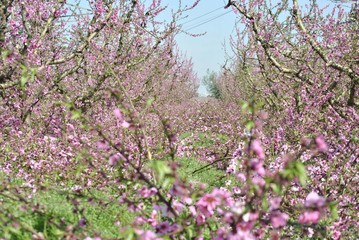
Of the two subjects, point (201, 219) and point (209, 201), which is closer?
point (209, 201)

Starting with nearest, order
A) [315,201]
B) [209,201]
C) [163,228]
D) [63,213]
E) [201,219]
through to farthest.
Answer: [315,201] → [209,201] → [163,228] → [201,219] → [63,213]

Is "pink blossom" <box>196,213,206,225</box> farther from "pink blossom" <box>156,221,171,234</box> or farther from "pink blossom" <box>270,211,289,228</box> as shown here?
"pink blossom" <box>270,211,289,228</box>

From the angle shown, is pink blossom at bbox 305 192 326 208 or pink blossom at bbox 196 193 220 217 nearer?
pink blossom at bbox 305 192 326 208

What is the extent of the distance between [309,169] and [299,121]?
97.3 inches

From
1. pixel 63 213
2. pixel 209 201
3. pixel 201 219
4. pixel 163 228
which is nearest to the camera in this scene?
pixel 209 201

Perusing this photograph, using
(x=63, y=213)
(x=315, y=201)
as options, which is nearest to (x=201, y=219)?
(x=315, y=201)

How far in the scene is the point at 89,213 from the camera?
5.02m

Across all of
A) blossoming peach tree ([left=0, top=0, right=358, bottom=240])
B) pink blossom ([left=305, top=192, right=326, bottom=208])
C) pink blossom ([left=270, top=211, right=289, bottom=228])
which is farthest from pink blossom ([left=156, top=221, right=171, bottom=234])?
pink blossom ([left=305, top=192, right=326, bottom=208])

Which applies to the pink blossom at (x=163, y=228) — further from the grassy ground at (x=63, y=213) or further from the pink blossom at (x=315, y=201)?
the pink blossom at (x=315, y=201)

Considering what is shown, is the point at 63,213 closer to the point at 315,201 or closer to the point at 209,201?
the point at 209,201

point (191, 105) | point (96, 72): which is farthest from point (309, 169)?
point (191, 105)

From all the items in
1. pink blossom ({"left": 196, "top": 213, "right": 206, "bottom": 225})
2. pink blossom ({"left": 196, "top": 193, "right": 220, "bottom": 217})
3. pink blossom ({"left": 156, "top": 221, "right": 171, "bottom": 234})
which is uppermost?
pink blossom ({"left": 196, "top": 193, "right": 220, "bottom": 217})

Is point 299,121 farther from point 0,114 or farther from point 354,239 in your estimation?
point 0,114

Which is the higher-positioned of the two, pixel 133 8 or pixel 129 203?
pixel 133 8
